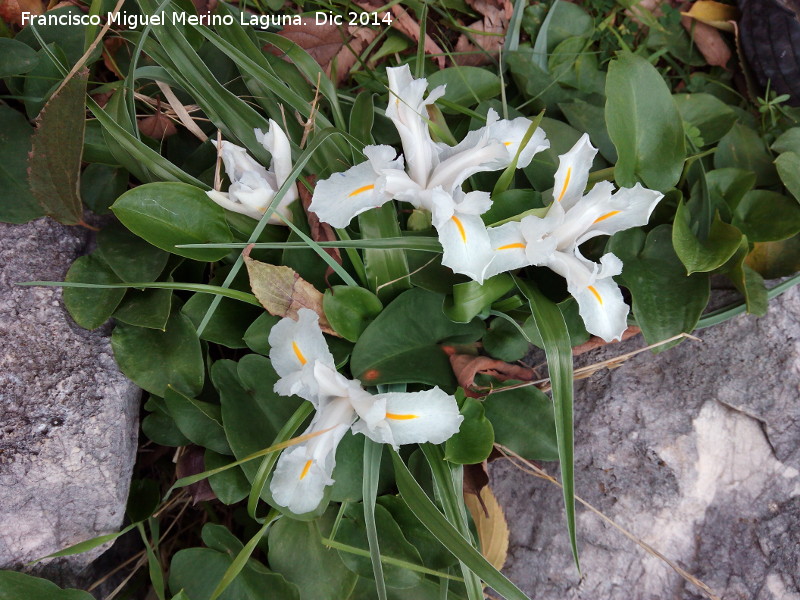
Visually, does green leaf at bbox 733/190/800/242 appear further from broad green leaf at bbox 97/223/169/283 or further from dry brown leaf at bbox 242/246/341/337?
broad green leaf at bbox 97/223/169/283

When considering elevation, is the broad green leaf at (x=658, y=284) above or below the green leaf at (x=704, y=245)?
below

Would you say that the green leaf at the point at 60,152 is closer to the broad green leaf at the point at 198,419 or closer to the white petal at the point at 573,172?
the broad green leaf at the point at 198,419

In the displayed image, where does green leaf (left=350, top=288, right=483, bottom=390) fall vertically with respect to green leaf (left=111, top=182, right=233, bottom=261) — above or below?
below

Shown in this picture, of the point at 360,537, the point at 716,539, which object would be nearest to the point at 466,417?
the point at 360,537

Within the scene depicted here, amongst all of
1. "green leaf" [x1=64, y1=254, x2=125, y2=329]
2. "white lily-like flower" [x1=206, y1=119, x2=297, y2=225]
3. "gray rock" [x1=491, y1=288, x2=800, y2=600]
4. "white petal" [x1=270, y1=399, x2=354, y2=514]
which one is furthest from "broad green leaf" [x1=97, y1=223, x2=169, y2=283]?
"gray rock" [x1=491, y1=288, x2=800, y2=600]

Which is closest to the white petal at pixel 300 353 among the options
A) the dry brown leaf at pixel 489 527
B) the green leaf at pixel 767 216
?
the dry brown leaf at pixel 489 527

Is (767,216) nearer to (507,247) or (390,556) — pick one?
(507,247)

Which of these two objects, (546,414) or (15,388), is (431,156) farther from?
(15,388)
